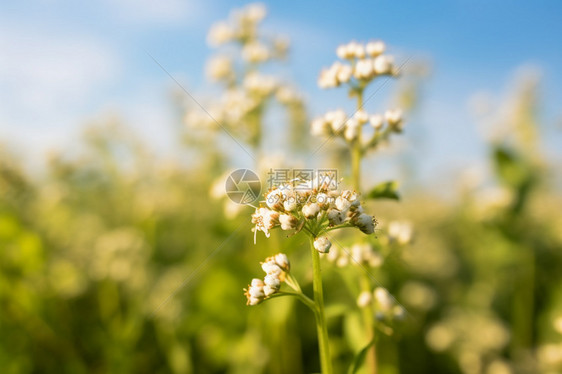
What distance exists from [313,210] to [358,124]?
2.72 feet

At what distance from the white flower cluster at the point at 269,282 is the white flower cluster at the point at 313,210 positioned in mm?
107

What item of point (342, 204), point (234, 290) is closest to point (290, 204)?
point (342, 204)

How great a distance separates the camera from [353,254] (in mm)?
2018

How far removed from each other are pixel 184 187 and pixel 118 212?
0.93 m

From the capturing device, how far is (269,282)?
1363 millimetres

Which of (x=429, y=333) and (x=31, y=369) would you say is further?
(x=429, y=333)

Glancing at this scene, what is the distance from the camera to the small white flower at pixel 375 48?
2.12 meters

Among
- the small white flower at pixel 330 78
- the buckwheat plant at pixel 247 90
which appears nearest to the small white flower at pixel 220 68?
the buckwheat plant at pixel 247 90

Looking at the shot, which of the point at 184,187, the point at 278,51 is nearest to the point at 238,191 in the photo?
the point at 278,51

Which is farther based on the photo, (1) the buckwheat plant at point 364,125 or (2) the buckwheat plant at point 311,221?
(1) the buckwheat plant at point 364,125

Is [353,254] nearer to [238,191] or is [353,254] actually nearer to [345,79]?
[238,191]

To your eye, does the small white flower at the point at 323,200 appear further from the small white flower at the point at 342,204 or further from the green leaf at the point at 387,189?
the green leaf at the point at 387,189

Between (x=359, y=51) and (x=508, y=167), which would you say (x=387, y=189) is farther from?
(x=508, y=167)

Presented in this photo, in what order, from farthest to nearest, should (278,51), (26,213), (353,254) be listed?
(26,213) → (278,51) → (353,254)
